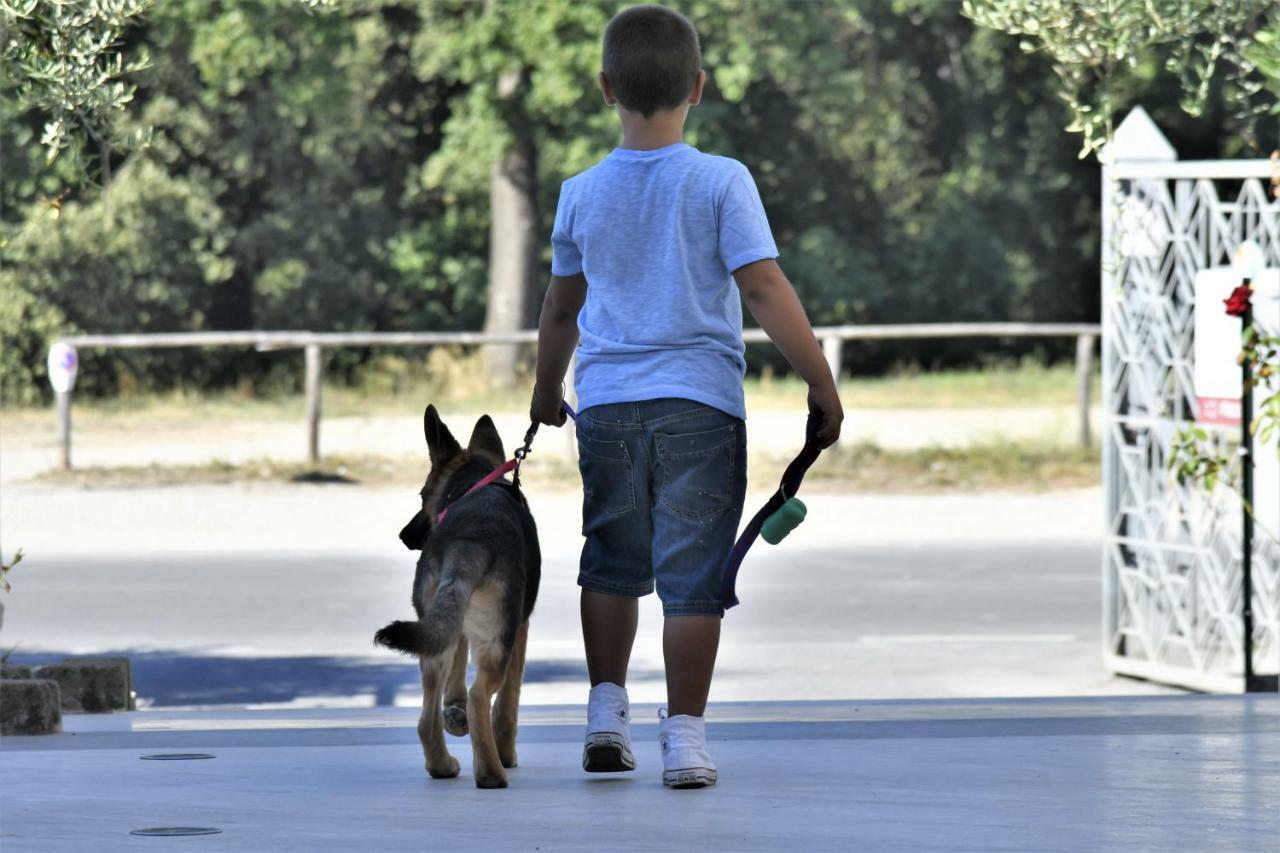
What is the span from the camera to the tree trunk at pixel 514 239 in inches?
1132

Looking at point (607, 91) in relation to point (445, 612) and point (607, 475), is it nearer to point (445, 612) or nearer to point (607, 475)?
point (607, 475)

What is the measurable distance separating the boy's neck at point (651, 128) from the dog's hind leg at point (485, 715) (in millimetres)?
1202

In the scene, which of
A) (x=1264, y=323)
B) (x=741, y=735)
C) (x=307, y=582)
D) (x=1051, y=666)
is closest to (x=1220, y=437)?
(x=1264, y=323)

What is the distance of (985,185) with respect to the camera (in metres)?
41.7

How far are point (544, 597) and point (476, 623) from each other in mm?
7663

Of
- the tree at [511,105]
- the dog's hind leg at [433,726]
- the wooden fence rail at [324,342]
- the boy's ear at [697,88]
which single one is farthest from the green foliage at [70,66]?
the tree at [511,105]

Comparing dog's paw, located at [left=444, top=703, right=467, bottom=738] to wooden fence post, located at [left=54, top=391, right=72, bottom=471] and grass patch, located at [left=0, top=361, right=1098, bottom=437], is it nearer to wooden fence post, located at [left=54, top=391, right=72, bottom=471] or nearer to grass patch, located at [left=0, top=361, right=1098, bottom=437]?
wooden fence post, located at [left=54, top=391, right=72, bottom=471]

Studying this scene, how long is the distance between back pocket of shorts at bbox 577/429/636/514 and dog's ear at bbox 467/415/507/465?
1.68 ft

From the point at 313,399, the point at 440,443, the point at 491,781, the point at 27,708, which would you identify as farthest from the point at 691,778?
the point at 313,399

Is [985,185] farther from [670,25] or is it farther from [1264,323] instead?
[670,25]

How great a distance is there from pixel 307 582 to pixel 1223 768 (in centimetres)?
908

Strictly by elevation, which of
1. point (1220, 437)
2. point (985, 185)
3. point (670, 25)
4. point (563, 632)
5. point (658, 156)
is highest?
point (985, 185)

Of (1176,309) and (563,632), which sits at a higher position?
(1176,309)

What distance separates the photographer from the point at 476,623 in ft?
16.1
